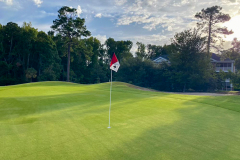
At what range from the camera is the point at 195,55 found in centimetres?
3862

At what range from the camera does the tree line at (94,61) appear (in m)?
38.6

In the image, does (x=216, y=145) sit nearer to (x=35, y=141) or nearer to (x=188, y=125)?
(x=188, y=125)

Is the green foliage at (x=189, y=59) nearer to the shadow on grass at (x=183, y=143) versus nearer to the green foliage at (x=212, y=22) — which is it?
the green foliage at (x=212, y=22)

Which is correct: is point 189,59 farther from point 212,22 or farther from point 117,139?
point 117,139

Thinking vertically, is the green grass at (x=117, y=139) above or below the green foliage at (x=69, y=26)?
below

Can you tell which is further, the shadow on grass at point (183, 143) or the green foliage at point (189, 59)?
the green foliage at point (189, 59)

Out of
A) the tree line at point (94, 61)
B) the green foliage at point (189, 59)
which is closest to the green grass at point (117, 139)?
the tree line at point (94, 61)

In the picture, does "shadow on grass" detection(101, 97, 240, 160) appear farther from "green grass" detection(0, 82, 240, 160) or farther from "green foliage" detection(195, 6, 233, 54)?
"green foliage" detection(195, 6, 233, 54)

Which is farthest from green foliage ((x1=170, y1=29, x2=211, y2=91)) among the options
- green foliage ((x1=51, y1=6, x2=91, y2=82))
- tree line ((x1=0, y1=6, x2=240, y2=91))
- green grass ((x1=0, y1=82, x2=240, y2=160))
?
green grass ((x1=0, y1=82, x2=240, y2=160))

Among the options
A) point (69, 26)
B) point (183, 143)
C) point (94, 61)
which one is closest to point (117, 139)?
point (183, 143)

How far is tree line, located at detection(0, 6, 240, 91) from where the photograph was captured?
38.6m

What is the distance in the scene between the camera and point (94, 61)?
64.4 metres

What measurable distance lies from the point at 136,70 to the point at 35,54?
90.8 ft

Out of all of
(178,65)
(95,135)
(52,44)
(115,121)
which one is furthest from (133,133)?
(52,44)
